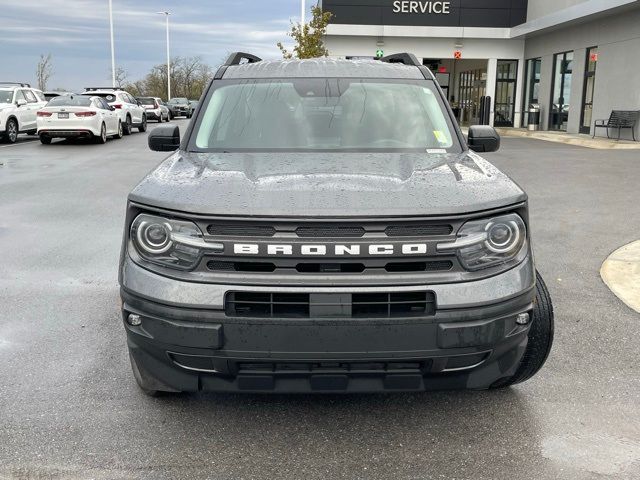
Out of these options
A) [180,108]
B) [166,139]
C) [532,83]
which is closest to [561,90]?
[532,83]

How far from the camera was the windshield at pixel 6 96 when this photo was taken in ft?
70.5

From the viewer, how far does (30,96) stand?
23.0 metres

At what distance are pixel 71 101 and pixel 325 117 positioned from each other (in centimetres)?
1891

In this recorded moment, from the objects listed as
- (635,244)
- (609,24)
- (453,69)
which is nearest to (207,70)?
(453,69)

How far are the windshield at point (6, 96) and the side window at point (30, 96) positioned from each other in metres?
0.75

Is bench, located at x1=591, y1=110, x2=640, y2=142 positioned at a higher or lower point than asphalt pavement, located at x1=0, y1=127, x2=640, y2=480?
higher

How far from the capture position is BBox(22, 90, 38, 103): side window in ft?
74.4

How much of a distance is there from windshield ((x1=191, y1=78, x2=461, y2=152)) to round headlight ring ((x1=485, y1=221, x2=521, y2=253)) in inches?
46.3

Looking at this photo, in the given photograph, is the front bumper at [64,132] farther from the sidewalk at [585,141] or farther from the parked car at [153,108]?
the parked car at [153,108]

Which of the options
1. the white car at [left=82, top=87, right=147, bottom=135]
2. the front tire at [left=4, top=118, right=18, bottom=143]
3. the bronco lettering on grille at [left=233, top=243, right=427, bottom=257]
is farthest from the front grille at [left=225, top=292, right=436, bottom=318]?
the white car at [left=82, top=87, right=147, bottom=135]

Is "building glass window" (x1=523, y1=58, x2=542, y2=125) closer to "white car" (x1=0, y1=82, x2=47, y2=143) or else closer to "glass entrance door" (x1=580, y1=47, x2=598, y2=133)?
"glass entrance door" (x1=580, y1=47, x2=598, y2=133)

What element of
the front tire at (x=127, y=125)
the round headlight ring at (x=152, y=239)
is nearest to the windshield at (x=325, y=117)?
the round headlight ring at (x=152, y=239)

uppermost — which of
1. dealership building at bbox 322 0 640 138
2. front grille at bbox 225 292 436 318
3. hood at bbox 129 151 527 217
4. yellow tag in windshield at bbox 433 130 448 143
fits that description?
dealership building at bbox 322 0 640 138

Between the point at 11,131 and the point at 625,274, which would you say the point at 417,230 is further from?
the point at 11,131
